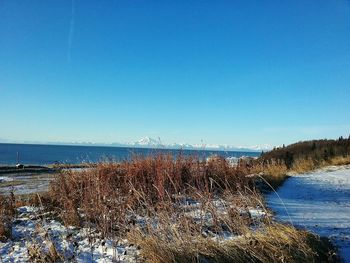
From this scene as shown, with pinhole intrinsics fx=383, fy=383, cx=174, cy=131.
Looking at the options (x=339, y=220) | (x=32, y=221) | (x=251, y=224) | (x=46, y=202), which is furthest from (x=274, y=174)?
(x=32, y=221)

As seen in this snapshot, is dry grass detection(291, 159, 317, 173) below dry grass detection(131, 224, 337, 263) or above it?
above

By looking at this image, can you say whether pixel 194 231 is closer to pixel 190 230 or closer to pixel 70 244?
pixel 190 230

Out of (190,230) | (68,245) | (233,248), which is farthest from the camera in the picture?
(190,230)

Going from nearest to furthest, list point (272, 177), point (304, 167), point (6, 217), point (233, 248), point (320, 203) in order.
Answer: point (233, 248)
point (6, 217)
point (320, 203)
point (272, 177)
point (304, 167)

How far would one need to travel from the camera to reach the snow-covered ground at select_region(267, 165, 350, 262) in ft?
23.1

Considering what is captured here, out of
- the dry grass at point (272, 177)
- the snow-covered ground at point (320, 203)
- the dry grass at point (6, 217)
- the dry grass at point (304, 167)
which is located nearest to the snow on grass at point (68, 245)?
the dry grass at point (6, 217)

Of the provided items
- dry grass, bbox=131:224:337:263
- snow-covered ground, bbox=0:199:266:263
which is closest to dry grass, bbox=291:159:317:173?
snow-covered ground, bbox=0:199:266:263

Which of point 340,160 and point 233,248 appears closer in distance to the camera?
point 233,248

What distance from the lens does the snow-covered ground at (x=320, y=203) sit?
705 cm

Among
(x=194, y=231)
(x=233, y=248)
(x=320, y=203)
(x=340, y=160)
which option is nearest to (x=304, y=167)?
(x=340, y=160)

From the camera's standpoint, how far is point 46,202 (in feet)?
27.8

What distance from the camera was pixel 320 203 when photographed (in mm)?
9953

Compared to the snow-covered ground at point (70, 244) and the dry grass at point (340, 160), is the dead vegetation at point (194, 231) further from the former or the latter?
the dry grass at point (340, 160)

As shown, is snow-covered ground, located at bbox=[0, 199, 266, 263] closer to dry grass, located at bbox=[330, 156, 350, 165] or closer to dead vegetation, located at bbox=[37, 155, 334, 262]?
dead vegetation, located at bbox=[37, 155, 334, 262]
